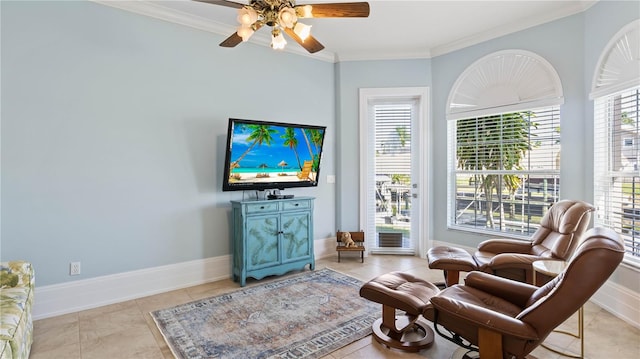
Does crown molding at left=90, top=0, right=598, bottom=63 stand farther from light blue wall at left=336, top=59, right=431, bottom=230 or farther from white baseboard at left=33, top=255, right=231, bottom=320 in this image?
white baseboard at left=33, top=255, right=231, bottom=320

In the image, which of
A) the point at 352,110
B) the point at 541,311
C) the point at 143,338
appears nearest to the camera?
the point at 541,311

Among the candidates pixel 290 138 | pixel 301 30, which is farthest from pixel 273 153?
pixel 301 30

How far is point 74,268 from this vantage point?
301 centimetres

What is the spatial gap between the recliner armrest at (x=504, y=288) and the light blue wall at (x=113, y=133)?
106 inches

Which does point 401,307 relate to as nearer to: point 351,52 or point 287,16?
point 287,16

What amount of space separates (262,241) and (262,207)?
38 centimetres

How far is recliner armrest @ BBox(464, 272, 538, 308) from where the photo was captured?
6.98 ft

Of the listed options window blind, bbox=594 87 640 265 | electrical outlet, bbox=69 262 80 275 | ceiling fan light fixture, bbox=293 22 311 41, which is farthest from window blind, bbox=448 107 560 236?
electrical outlet, bbox=69 262 80 275

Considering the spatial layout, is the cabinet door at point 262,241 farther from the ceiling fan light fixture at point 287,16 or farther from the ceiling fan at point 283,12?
the ceiling fan light fixture at point 287,16

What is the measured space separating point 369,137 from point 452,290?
9.71 feet

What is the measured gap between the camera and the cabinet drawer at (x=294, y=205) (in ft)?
12.8

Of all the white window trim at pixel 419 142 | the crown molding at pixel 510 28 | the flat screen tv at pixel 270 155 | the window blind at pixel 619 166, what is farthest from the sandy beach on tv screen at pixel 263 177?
the window blind at pixel 619 166

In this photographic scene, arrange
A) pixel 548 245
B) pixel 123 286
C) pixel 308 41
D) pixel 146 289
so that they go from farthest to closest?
pixel 146 289
pixel 123 286
pixel 548 245
pixel 308 41

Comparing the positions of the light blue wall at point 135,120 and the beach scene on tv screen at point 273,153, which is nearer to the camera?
the light blue wall at point 135,120
